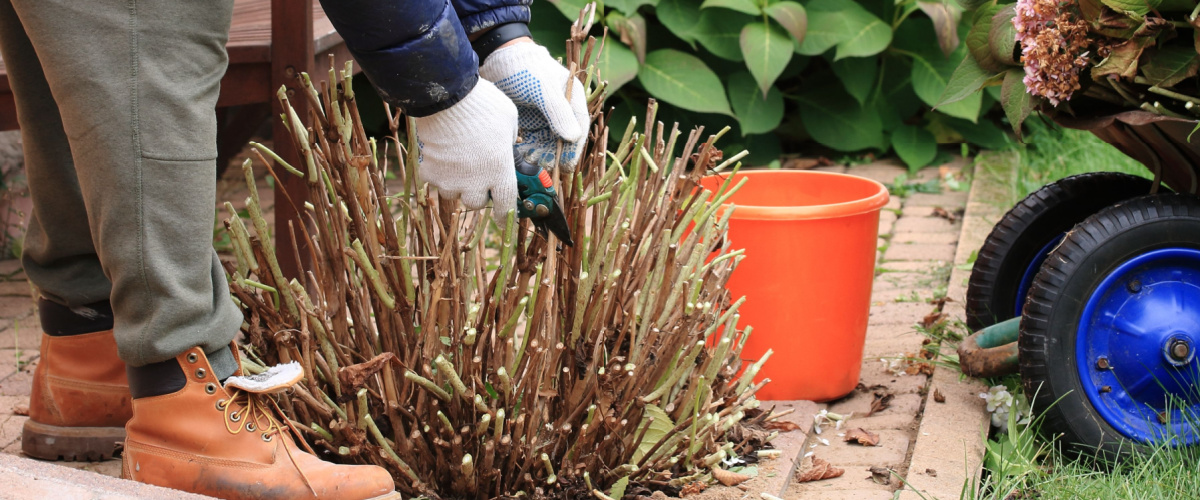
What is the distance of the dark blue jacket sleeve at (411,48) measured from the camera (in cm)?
146

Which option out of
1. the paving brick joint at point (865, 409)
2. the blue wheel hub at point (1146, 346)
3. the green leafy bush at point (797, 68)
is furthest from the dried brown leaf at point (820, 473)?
the green leafy bush at point (797, 68)

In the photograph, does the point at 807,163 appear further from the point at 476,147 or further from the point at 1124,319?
the point at 476,147

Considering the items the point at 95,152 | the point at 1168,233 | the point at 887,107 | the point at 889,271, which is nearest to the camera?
the point at 95,152

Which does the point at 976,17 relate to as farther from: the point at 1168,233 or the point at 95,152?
the point at 95,152

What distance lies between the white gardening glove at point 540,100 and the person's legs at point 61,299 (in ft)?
2.54

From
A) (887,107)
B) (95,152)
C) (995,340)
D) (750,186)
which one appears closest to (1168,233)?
(995,340)

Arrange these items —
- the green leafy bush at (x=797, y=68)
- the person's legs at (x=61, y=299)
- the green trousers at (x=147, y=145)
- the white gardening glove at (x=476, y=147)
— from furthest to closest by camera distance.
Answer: the green leafy bush at (x=797, y=68)
the person's legs at (x=61, y=299)
the white gardening glove at (x=476, y=147)
the green trousers at (x=147, y=145)

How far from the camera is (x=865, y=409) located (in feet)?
8.27

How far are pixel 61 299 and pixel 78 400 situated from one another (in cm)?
22

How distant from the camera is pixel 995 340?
237 cm

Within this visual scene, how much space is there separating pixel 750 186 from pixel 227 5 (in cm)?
151

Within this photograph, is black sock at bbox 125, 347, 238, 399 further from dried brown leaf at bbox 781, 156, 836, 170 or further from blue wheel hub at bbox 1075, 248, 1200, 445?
dried brown leaf at bbox 781, 156, 836, 170

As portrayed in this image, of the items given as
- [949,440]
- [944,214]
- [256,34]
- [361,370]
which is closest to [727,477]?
[949,440]

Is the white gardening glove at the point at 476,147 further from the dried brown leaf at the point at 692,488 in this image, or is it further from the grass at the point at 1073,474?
the grass at the point at 1073,474
